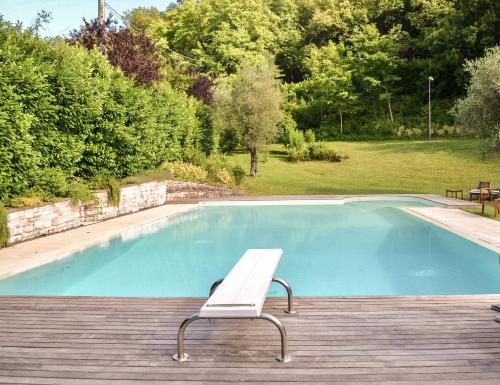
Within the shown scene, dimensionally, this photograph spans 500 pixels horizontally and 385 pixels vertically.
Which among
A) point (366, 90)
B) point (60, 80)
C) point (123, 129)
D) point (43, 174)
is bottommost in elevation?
point (43, 174)

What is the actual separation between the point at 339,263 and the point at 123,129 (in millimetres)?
9280

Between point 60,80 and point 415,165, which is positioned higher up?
point 60,80

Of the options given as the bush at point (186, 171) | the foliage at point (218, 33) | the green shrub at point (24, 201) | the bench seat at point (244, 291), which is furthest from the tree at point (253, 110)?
the bench seat at point (244, 291)

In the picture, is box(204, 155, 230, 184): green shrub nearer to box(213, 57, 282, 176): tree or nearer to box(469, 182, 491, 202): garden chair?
box(213, 57, 282, 176): tree

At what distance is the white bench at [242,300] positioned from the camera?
382 centimetres

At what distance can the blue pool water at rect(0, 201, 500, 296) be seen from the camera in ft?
27.6

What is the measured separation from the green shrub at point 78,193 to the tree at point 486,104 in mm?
14482

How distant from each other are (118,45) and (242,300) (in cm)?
1884

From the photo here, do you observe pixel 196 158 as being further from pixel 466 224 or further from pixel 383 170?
pixel 466 224

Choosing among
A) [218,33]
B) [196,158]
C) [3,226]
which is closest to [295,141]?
[196,158]

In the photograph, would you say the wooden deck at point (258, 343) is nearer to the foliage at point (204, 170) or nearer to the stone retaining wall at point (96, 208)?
the stone retaining wall at point (96, 208)

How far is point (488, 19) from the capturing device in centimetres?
4172

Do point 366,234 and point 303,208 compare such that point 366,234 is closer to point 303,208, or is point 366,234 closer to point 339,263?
point 339,263

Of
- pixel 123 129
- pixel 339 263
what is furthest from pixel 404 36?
pixel 339 263
